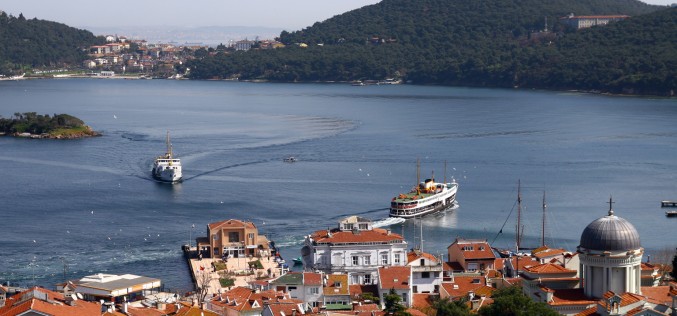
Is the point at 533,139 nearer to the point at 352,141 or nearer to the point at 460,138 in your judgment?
the point at 460,138

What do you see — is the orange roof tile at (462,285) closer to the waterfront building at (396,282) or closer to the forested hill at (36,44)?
the waterfront building at (396,282)

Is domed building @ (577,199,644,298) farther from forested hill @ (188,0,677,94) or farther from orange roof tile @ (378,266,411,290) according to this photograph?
forested hill @ (188,0,677,94)

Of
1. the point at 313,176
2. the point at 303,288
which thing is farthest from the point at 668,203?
the point at 303,288

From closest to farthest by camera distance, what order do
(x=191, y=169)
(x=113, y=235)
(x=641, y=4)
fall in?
(x=113, y=235) < (x=191, y=169) < (x=641, y=4)

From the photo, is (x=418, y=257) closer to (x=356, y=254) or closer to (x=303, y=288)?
(x=356, y=254)

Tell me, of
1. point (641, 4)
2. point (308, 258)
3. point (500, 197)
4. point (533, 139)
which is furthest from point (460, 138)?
point (641, 4)

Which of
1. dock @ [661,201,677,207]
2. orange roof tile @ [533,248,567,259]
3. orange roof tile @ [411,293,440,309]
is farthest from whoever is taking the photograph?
dock @ [661,201,677,207]

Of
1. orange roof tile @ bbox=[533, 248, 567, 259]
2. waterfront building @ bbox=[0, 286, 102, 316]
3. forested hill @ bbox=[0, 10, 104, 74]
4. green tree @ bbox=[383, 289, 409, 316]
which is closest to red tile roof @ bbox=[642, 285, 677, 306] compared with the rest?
green tree @ bbox=[383, 289, 409, 316]
